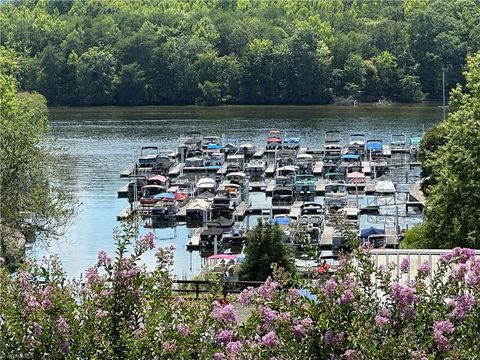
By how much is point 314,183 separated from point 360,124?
113ft

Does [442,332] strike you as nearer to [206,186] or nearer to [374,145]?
[206,186]

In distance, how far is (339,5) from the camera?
143375mm

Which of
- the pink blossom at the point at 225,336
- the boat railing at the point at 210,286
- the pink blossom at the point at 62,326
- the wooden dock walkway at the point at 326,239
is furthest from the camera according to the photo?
the wooden dock walkway at the point at 326,239

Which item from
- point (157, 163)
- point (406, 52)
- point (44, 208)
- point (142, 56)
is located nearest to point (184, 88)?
point (142, 56)

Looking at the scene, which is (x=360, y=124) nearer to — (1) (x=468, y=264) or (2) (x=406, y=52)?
(2) (x=406, y=52)

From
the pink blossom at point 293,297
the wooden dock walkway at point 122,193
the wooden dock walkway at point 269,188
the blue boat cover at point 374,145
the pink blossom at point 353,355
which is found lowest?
the wooden dock walkway at point 122,193

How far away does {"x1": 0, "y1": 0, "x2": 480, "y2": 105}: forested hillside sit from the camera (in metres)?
114

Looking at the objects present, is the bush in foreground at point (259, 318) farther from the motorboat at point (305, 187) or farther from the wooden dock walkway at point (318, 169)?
the wooden dock walkway at point (318, 169)

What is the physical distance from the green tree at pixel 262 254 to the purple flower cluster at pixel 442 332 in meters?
15.2

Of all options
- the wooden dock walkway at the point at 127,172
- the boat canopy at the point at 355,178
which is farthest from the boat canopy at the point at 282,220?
the wooden dock walkway at the point at 127,172

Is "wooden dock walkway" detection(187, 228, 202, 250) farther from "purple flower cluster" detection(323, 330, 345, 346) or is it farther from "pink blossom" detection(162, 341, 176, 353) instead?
"purple flower cluster" detection(323, 330, 345, 346)

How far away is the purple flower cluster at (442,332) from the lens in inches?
408

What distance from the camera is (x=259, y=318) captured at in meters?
10.9

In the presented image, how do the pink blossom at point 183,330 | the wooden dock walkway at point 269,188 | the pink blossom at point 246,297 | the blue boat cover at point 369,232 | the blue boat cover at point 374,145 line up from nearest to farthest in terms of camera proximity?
the pink blossom at point 183,330 → the pink blossom at point 246,297 → the blue boat cover at point 369,232 → the wooden dock walkway at point 269,188 → the blue boat cover at point 374,145
